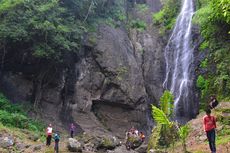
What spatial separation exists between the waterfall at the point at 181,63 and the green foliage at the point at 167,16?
99 cm

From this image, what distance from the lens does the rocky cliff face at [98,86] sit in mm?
26219

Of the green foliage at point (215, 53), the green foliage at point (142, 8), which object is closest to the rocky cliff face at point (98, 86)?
the green foliage at point (215, 53)

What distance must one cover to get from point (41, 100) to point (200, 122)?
43.7ft

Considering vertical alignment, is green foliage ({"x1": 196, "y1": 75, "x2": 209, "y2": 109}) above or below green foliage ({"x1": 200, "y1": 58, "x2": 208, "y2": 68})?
below

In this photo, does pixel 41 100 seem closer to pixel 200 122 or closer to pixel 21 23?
pixel 21 23

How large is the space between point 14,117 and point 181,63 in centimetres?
1481

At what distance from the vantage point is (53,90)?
2681 cm

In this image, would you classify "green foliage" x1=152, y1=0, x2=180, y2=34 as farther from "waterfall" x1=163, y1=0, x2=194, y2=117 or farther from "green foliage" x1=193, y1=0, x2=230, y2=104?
"green foliage" x1=193, y1=0, x2=230, y2=104

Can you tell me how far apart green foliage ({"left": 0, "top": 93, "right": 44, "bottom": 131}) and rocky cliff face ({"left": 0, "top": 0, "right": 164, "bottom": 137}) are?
5.74 ft

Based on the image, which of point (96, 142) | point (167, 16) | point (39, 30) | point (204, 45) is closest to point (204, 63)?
point (204, 45)

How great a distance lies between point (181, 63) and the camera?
28891mm

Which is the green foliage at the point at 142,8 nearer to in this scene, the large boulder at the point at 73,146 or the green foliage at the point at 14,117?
the green foliage at the point at 14,117

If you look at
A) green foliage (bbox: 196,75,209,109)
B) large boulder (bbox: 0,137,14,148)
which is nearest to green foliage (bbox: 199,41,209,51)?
green foliage (bbox: 196,75,209,109)

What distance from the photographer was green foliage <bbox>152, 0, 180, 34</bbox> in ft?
111
